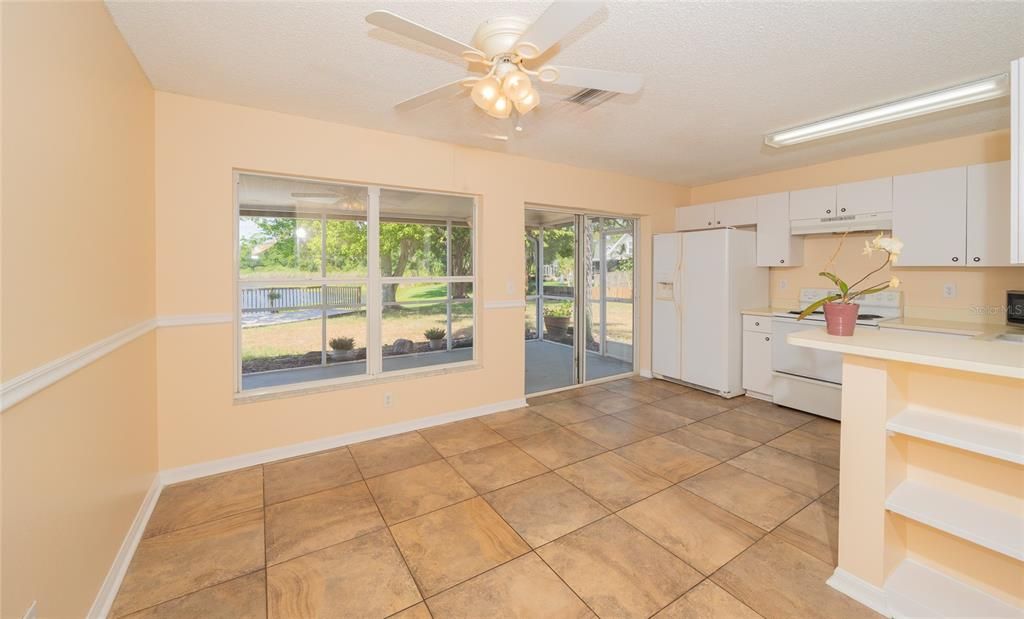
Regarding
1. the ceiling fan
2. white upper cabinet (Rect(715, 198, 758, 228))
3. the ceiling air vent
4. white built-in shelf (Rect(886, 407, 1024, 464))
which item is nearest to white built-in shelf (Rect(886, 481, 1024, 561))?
white built-in shelf (Rect(886, 407, 1024, 464))

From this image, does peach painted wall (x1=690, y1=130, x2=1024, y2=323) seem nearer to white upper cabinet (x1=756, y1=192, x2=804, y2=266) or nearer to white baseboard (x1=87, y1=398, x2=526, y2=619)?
white upper cabinet (x1=756, y1=192, x2=804, y2=266)

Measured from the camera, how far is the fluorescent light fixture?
2279 millimetres

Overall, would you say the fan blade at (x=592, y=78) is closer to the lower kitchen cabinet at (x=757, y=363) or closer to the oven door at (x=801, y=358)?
the oven door at (x=801, y=358)

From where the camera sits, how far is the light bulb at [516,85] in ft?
5.44

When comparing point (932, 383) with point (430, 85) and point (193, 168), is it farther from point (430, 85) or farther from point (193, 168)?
point (193, 168)

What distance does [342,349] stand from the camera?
13.1 ft

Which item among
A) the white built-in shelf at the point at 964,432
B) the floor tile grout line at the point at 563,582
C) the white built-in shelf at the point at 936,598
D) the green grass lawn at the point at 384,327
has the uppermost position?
the green grass lawn at the point at 384,327

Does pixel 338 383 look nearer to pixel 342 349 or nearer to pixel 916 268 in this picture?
pixel 342 349

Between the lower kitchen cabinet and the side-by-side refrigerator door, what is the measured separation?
2.19ft

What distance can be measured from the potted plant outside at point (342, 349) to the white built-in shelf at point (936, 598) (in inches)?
150

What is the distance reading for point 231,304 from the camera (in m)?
2.72

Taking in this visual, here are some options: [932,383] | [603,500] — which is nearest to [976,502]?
[932,383]

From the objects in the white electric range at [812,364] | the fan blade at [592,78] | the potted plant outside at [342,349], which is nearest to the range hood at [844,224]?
the white electric range at [812,364]

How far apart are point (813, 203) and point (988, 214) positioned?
1.13 m
